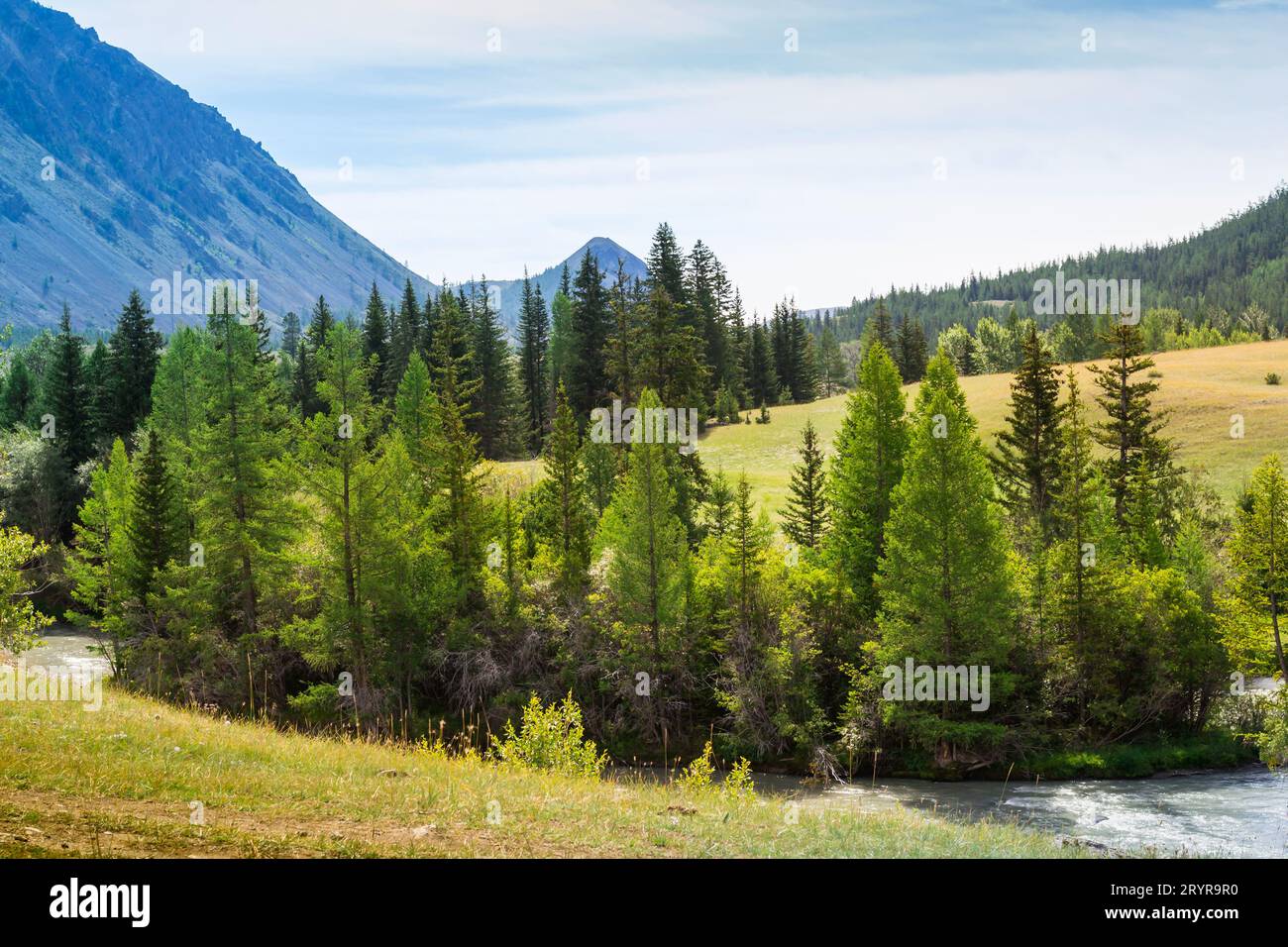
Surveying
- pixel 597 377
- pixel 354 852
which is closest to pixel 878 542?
pixel 354 852

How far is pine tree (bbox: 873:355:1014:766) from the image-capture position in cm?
3991

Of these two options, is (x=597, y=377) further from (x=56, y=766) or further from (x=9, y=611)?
(x=56, y=766)

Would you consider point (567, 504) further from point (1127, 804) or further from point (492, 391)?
point (492, 391)

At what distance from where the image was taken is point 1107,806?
1351 inches

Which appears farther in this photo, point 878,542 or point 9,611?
point 878,542

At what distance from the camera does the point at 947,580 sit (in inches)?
1582

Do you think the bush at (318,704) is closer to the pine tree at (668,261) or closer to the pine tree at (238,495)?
the pine tree at (238,495)

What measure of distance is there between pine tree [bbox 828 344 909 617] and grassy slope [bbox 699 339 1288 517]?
14.6 meters

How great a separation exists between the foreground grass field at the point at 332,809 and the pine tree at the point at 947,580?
24034 mm

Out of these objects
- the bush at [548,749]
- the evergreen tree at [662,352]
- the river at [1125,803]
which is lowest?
the river at [1125,803]

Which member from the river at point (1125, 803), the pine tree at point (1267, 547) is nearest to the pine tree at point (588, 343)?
the river at point (1125, 803)

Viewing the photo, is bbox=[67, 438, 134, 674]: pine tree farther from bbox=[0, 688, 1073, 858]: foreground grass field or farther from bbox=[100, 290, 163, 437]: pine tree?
bbox=[0, 688, 1073, 858]: foreground grass field

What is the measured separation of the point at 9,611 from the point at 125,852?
3738 centimetres

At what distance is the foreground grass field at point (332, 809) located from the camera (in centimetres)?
985
